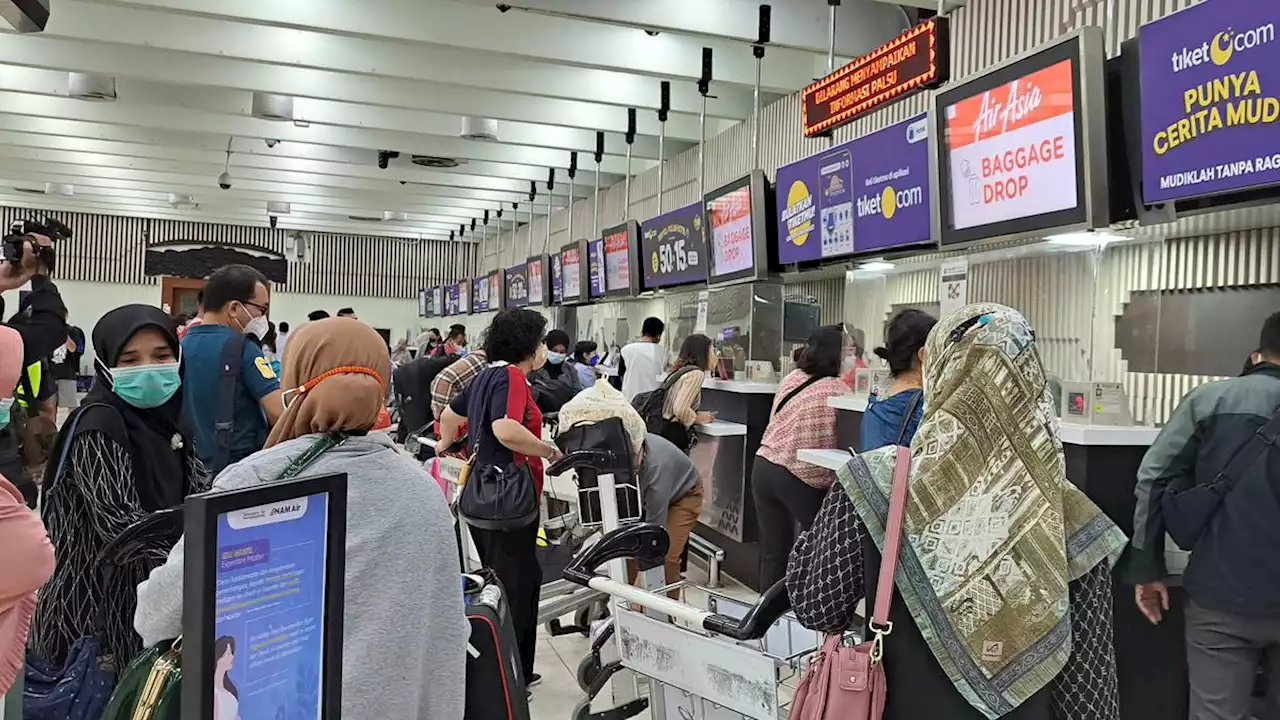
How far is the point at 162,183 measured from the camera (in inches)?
512

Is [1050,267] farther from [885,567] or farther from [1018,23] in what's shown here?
[885,567]

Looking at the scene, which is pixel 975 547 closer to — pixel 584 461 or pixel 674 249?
pixel 584 461

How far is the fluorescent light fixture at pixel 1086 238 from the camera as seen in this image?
3.51 metres

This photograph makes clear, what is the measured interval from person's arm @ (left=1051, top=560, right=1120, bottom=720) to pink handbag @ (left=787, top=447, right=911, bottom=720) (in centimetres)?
38

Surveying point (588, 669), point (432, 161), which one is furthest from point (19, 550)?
point (432, 161)

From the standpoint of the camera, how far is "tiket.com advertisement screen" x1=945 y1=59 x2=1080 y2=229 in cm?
345

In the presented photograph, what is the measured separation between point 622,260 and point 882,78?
14.0 feet

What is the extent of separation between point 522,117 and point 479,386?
5.33m

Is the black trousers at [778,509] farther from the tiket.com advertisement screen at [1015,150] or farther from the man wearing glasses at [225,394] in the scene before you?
the man wearing glasses at [225,394]

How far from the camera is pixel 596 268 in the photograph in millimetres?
9391

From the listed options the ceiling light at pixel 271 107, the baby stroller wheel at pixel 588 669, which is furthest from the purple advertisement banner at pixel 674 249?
the baby stroller wheel at pixel 588 669

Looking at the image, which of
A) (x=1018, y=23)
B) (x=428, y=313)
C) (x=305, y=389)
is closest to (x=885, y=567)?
(x=305, y=389)

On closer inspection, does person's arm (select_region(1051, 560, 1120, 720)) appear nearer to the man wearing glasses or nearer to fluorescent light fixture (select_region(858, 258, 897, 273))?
the man wearing glasses

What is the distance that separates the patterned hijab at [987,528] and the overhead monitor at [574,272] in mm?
8135
